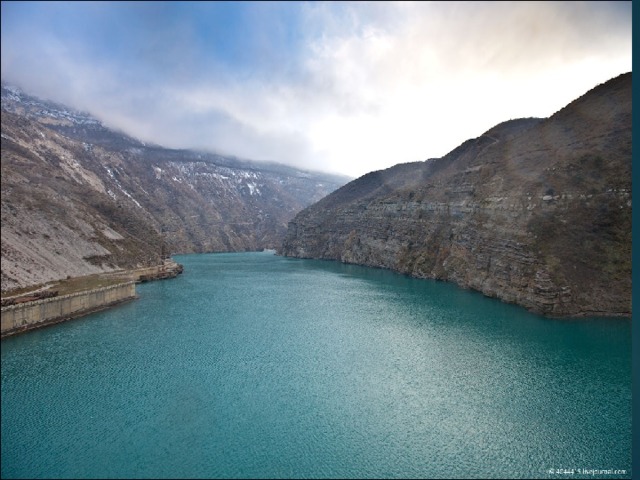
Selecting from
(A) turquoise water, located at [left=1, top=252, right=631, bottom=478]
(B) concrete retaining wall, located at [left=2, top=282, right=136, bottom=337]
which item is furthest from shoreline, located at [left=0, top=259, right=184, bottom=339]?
(A) turquoise water, located at [left=1, top=252, right=631, bottom=478]

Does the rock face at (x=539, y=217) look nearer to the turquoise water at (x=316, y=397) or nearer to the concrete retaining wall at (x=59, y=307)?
the turquoise water at (x=316, y=397)

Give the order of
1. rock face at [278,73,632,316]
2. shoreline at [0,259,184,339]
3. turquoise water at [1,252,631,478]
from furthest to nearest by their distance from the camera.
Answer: rock face at [278,73,632,316] < shoreline at [0,259,184,339] < turquoise water at [1,252,631,478]

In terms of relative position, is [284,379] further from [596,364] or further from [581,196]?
[581,196]

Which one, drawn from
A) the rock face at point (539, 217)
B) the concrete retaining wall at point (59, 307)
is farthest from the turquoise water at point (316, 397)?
the rock face at point (539, 217)

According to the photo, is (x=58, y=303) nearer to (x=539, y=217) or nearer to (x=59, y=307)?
(x=59, y=307)

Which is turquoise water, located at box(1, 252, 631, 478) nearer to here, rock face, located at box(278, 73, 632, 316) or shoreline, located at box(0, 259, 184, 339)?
shoreline, located at box(0, 259, 184, 339)

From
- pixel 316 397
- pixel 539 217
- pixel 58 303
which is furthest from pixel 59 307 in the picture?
pixel 539 217
